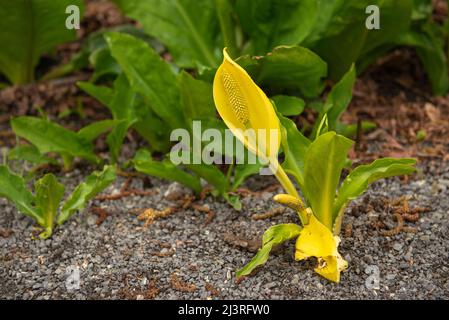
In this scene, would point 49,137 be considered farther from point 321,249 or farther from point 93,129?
point 321,249

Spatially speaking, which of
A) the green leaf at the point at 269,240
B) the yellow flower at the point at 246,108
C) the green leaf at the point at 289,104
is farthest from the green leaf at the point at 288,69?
the green leaf at the point at 269,240

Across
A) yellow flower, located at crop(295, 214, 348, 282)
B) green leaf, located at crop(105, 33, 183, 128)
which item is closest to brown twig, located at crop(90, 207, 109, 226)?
green leaf, located at crop(105, 33, 183, 128)

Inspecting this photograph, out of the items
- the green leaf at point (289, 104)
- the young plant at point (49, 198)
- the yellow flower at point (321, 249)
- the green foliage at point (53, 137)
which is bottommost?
the yellow flower at point (321, 249)

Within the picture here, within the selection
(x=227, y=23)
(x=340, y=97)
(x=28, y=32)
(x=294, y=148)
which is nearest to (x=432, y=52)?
(x=340, y=97)

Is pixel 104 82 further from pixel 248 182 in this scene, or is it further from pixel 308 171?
pixel 308 171

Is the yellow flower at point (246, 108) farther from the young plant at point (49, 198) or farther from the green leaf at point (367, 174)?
the young plant at point (49, 198)
